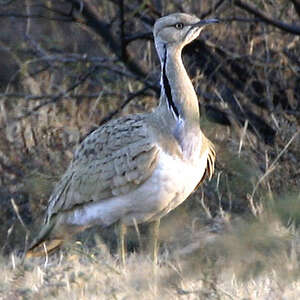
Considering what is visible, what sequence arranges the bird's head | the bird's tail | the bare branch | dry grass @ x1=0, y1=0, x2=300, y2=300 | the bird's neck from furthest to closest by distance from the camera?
1. the bare branch
2. dry grass @ x1=0, y1=0, x2=300, y2=300
3. the bird's tail
4. the bird's head
5. the bird's neck

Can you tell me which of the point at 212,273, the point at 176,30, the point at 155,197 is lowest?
the point at 155,197

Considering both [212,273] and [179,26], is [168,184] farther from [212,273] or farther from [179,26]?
[212,273]

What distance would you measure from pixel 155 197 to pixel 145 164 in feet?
0.63

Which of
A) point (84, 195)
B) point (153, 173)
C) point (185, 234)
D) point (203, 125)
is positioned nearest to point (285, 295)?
point (185, 234)

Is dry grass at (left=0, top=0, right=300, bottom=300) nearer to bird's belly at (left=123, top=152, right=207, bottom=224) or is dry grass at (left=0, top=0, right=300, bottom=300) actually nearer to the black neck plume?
bird's belly at (left=123, top=152, right=207, bottom=224)

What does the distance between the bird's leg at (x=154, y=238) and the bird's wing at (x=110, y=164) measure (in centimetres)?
33

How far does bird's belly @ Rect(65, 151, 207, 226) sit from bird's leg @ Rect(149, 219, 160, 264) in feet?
0.36

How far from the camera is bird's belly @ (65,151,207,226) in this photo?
517 centimetres

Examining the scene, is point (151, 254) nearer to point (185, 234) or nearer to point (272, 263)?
point (185, 234)

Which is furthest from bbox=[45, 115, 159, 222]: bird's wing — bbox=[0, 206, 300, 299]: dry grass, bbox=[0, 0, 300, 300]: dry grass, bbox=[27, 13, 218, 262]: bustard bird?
bbox=[0, 206, 300, 299]: dry grass

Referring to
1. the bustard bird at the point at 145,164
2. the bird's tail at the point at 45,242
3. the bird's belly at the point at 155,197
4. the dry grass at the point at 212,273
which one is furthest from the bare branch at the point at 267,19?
the dry grass at the point at 212,273

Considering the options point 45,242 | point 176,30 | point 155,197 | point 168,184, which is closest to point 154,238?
point 155,197

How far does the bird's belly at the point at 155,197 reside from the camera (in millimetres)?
5165

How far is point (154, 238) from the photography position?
5.40m
